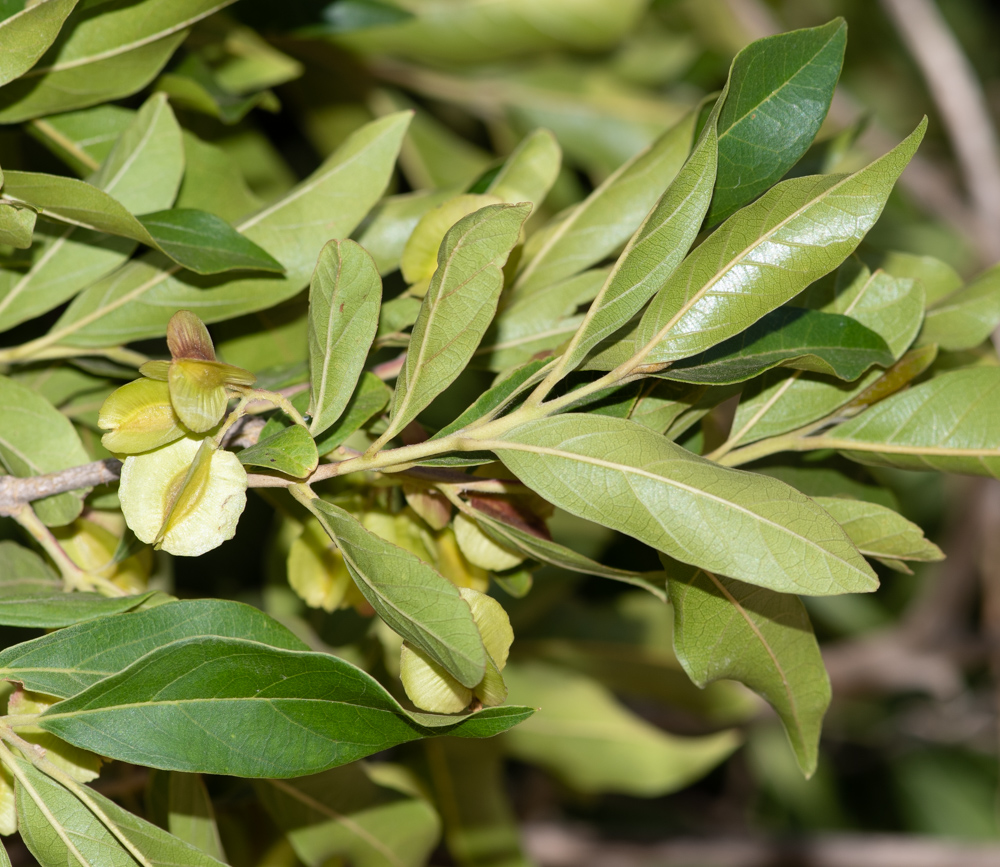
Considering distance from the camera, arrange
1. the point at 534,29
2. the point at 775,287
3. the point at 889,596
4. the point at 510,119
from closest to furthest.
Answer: the point at 775,287 → the point at 534,29 → the point at 510,119 → the point at 889,596

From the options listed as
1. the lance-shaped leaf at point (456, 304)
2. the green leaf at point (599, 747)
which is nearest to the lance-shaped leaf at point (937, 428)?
the lance-shaped leaf at point (456, 304)

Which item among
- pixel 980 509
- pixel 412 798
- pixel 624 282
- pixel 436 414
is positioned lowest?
pixel 980 509

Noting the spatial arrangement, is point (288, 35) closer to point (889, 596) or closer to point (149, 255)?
point (149, 255)

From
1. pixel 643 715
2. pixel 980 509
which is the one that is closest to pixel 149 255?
pixel 643 715

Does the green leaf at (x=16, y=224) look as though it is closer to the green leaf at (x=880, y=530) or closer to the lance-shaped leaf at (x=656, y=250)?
the lance-shaped leaf at (x=656, y=250)

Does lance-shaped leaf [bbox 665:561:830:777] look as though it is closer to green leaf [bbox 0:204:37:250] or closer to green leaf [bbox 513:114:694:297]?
green leaf [bbox 513:114:694:297]

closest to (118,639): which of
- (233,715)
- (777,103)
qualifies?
(233,715)
